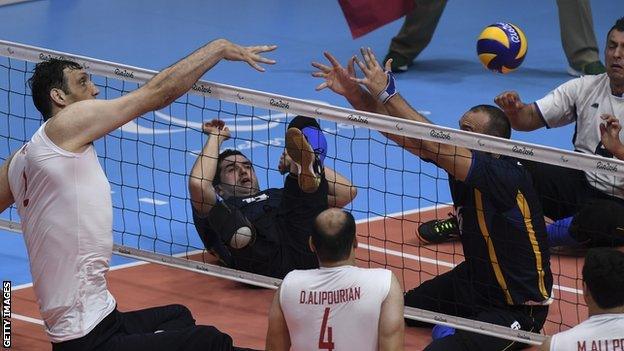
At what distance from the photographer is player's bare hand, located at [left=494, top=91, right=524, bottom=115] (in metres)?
9.41

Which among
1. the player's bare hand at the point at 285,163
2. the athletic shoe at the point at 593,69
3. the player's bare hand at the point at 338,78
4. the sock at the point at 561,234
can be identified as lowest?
the sock at the point at 561,234

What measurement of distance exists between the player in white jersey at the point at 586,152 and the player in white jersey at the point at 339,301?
3.05 m

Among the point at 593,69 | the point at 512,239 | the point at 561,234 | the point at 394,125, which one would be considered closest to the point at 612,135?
the point at 512,239

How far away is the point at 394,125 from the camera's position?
7.47 meters

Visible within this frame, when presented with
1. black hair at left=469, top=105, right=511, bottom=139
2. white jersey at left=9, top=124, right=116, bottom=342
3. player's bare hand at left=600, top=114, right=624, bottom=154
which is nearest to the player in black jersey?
black hair at left=469, top=105, right=511, bottom=139

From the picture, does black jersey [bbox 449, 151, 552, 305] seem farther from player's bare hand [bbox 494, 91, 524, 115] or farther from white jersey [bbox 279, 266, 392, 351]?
player's bare hand [bbox 494, 91, 524, 115]

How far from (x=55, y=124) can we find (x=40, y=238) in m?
0.61

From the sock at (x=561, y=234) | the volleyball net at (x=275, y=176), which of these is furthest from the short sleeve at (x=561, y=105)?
the volleyball net at (x=275, y=176)

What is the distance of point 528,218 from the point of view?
25.2 ft

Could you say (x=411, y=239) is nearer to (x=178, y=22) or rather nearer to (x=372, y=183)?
(x=372, y=183)

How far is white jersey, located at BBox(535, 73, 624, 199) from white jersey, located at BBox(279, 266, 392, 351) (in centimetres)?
347

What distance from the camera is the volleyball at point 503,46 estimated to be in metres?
10.9

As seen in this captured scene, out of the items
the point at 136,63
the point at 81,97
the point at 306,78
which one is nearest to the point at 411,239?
the point at 81,97
